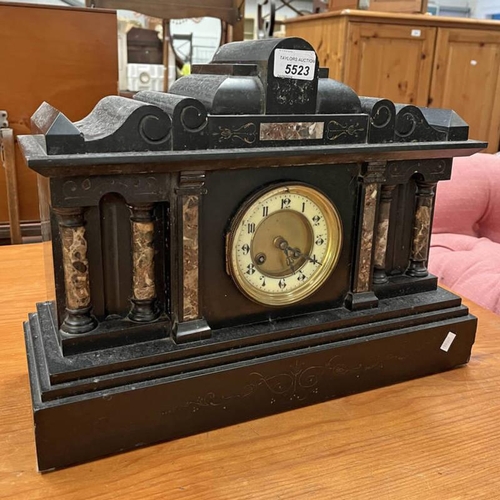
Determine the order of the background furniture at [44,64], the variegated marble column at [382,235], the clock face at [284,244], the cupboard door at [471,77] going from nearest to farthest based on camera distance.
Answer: the clock face at [284,244] → the variegated marble column at [382,235] → the background furniture at [44,64] → the cupboard door at [471,77]


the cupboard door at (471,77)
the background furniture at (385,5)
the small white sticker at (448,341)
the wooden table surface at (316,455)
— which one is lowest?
the wooden table surface at (316,455)

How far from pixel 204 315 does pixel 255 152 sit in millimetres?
260

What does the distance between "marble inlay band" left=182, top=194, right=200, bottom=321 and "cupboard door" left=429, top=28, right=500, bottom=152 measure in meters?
3.02

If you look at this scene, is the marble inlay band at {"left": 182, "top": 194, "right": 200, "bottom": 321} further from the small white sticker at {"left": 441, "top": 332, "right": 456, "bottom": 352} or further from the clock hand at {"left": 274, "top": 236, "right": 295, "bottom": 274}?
the small white sticker at {"left": 441, "top": 332, "right": 456, "bottom": 352}

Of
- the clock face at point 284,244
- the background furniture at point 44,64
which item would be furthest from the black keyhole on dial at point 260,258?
the background furniture at point 44,64

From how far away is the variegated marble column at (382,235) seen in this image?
995 millimetres

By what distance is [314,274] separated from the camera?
963mm

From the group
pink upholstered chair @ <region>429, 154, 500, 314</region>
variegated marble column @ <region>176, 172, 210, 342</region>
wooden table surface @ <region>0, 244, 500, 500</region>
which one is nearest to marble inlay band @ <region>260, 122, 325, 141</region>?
variegated marble column @ <region>176, 172, 210, 342</region>

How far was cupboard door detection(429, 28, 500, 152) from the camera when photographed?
343cm

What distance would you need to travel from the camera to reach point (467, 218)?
1.80 meters

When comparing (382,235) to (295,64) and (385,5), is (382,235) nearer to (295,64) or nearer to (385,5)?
(295,64)

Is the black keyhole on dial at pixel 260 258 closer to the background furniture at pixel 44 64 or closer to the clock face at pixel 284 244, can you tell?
the clock face at pixel 284 244

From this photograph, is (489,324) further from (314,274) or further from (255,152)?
(255,152)

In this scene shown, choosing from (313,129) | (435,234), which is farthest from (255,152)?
(435,234)
